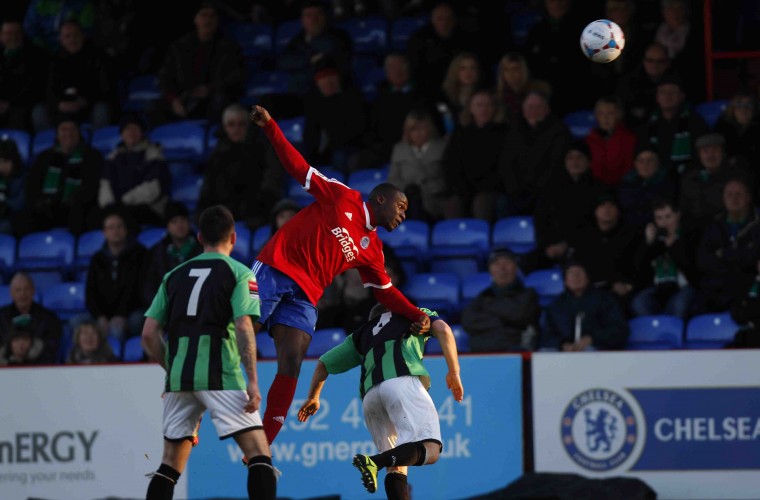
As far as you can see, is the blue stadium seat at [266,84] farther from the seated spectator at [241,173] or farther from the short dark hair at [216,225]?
the short dark hair at [216,225]

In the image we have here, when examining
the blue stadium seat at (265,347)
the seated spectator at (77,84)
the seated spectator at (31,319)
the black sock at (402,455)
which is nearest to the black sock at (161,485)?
the black sock at (402,455)

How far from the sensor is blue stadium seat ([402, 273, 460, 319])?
14.5 m

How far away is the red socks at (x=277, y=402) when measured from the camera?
32.3ft

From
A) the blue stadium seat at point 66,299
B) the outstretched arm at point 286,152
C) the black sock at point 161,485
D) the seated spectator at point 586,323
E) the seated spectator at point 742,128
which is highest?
the seated spectator at point 742,128

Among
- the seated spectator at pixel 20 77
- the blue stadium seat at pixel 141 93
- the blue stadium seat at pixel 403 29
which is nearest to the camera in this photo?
the blue stadium seat at pixel 403 29

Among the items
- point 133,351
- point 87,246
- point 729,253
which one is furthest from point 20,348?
point 729,253

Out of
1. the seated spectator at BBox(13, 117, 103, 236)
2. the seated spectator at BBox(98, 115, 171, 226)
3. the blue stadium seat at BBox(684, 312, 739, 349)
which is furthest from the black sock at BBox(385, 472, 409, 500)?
the seated spectator at BBox(13, 117, 103, 236)

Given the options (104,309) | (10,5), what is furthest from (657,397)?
(10,5)

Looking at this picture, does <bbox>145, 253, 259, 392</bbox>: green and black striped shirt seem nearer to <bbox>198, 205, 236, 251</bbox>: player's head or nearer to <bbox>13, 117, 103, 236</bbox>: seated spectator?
<bbox>198, 205, 236, 251</bbox>: player's head

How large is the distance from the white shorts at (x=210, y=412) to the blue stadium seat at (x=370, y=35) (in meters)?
9.42

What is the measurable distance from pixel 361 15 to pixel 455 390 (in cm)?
920

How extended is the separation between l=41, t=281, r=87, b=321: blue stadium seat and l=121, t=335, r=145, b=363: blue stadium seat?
126 centimetres

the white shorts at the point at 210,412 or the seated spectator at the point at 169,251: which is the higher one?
the seated spectator at the point at 169,251

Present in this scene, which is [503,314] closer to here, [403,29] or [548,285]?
[548,285]
